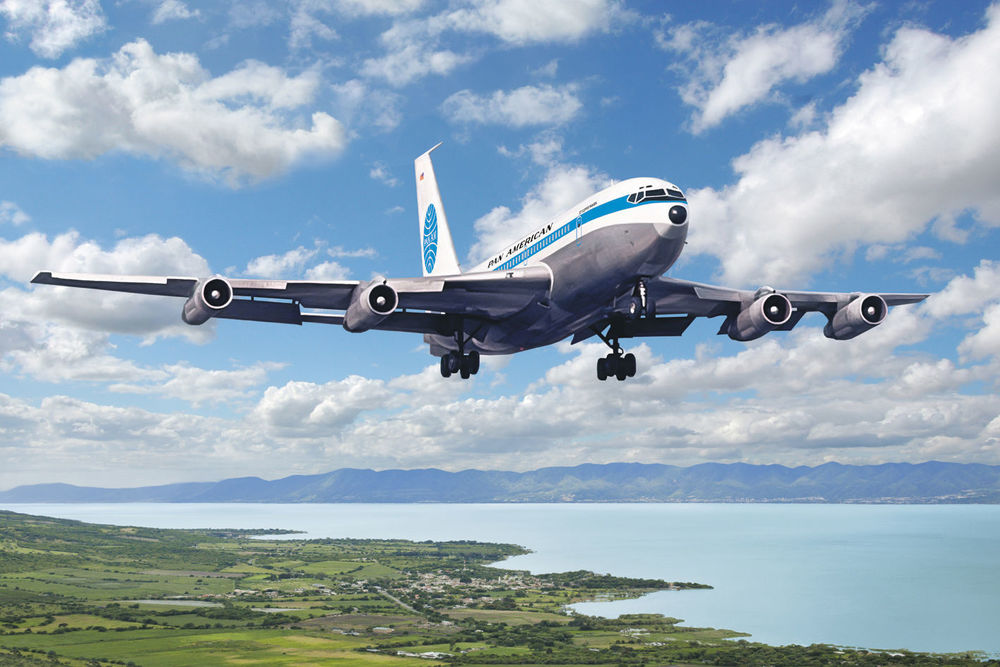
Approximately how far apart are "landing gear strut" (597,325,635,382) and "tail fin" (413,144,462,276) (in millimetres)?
18895

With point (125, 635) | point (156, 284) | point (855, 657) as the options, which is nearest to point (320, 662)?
point (125, 635)

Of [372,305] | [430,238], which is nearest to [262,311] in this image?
[372,305]

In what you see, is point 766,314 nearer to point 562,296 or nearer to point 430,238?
point 562,296

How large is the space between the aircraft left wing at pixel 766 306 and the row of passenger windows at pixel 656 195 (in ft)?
23.2

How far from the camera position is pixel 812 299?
124ft

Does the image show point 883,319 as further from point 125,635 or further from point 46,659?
point 125,635

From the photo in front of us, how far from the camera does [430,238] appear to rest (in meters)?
61.4

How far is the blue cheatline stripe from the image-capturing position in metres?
28.5

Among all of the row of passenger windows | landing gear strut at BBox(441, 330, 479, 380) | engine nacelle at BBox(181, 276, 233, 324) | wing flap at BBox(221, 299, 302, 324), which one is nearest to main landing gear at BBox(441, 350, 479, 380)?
landing gear strut at BBox(441, 330, 479, 380)

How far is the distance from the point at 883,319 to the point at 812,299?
11.2ft

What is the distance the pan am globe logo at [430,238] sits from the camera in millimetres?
60219

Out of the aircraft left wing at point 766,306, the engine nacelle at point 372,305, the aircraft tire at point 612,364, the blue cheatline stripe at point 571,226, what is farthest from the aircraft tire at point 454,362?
the aircraft left wing at point 766,306

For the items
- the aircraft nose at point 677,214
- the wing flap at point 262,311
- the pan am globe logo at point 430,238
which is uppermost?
the pan am globe logo at point 430,238

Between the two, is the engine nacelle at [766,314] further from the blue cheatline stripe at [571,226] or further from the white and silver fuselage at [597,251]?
the blue cheatline stripe at [571,226]
